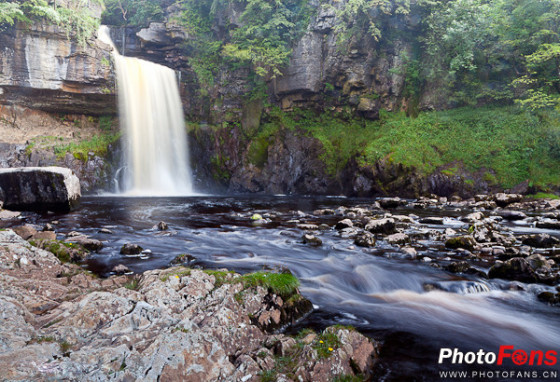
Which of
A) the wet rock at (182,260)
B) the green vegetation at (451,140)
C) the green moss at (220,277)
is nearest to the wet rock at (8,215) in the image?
the wet rock at (182,260)

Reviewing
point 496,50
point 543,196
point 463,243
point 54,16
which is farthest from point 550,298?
point 54,16

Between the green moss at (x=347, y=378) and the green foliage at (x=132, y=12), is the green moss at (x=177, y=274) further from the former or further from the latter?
the green foliage at (x=132, y=12)

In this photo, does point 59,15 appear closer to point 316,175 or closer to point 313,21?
point 313,21

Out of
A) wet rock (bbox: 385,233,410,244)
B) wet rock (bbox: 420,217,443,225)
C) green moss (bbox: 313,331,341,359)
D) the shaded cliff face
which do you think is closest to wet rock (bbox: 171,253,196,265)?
green moss (bbox: 313,331,341,359)

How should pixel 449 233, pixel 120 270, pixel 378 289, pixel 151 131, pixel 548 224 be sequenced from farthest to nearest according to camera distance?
pixel 151 131 → pixel 548 224 → pixel 449 233 → pixel 378 289 → pixel 120 270

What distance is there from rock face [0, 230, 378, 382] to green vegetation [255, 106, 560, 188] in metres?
17.0

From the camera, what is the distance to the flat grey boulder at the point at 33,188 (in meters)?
11.8

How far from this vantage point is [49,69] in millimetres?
19641

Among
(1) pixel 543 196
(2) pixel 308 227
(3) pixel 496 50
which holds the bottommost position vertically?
(2) pixel 308 227

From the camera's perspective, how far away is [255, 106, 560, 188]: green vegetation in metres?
16.4

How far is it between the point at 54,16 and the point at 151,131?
854 centimetres

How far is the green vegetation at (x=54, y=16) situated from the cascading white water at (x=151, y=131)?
2.35 metres

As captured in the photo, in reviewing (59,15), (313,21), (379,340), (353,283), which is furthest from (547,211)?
(59,15)

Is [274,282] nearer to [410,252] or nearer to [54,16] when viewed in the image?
[410,252]
